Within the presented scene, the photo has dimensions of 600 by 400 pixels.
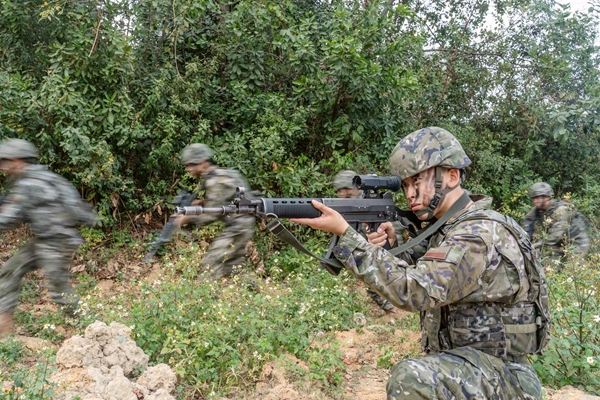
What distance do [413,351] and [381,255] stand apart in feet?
8.74

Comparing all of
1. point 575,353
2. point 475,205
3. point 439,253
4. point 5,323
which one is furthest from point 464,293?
point 5,323

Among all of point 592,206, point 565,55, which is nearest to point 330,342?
point 592,206

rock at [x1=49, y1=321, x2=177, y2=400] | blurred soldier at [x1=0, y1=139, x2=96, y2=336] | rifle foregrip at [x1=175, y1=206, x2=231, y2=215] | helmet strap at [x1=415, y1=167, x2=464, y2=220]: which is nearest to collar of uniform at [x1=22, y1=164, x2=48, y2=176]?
blurred soldier at [x1=0, y1=139, x2=96, y2=336]


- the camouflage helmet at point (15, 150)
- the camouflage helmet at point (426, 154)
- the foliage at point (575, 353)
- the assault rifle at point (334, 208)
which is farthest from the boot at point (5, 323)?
the foliage at point (575, 353)

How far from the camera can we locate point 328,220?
8.40 ft

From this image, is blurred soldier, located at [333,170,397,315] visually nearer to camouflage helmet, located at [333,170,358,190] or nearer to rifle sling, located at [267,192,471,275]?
camouflage helmet, located at [333,170,358,190]

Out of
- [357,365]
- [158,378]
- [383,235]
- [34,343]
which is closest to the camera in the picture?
[383,235]

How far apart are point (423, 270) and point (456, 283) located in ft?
0.52

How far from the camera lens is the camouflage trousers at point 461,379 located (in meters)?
2.39

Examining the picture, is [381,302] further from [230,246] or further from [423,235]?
[423,235]

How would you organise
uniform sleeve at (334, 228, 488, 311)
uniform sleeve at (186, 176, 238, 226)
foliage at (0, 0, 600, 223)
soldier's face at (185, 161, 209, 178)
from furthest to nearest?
foliage at (0, 0, 600, 223) → soldier's face at (185, 161, 209, 178) → uniform sleeve at (186, 176, 238, 226) → uniform sleeve at (334, 228, 488, 311)


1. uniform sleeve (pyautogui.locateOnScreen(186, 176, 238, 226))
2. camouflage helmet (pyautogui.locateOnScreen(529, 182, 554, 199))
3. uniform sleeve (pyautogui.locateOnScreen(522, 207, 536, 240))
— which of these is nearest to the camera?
uniform sleeve (pyautogui.locateOnScreen(186, 176, 238, 226))

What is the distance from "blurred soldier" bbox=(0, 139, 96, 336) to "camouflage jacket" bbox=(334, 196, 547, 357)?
3.63 metres

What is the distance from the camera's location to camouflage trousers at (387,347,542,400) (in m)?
2.39
